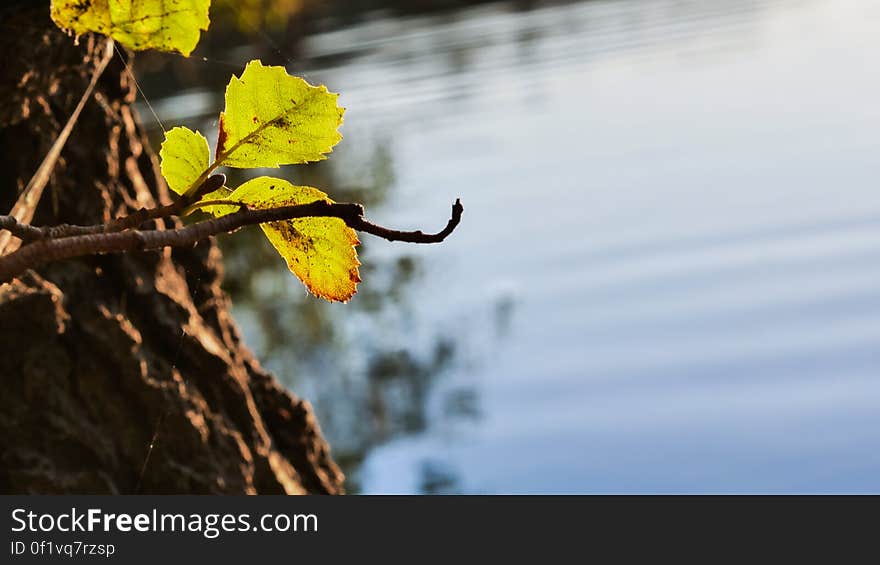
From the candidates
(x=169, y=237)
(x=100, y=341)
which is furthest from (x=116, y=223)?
(x=100, y=341)

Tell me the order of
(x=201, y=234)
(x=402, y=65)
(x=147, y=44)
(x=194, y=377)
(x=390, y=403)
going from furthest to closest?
1. (x=402, y=65)
2. (x=390, y=403)
3. (x=194, y=377)
4. (x=147, y=44)
5. (x=201, y=234)

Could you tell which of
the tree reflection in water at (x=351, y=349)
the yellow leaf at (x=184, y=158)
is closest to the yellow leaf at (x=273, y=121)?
the yellow leaf at (x=184, y=158)

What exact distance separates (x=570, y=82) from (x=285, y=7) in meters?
4.44

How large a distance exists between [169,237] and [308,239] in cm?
16

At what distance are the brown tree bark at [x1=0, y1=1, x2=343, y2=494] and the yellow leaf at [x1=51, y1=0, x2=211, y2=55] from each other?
24.9 inches

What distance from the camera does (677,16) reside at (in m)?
21.1

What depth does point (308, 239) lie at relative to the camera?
2.03 feet

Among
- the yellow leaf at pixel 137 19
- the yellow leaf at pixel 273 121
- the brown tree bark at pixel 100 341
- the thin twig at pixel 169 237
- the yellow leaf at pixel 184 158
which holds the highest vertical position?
the brown tree bark at pixel 100 341

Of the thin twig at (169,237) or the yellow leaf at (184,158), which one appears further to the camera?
the yellow leaf at (184,158)

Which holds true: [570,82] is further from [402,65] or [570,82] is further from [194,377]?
[194,377]

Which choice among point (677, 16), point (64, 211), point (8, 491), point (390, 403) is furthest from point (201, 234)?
point (677, 16)

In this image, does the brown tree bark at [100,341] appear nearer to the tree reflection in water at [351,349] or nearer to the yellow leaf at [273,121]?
the yellow leaf at [273,121]

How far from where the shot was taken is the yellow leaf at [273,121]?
60cm

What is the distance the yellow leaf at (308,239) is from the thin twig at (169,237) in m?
→ 0.08
